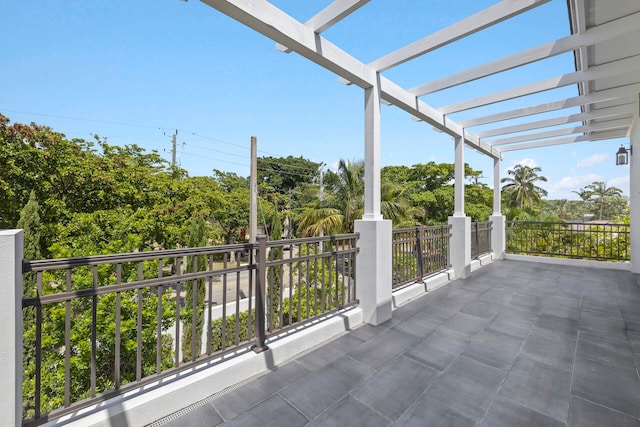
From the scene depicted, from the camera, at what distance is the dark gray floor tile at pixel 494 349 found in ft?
7.38

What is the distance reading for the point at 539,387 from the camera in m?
1.91

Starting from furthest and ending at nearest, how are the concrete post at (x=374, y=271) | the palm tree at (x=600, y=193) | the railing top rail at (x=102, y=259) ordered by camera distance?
1. the palm tree at (x=600, y=193)
2. the concrete post at (x=374, y=271)
3. the railing top rail at (x=102, y=259)

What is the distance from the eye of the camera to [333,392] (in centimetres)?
186

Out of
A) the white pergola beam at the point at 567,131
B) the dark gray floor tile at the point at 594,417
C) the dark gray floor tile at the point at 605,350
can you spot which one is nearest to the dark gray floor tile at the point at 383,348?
the dark gray floor tile at the point at 594,417

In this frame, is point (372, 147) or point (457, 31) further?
point (372, 147)

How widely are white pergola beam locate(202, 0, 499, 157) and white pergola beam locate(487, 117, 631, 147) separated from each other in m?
3.84

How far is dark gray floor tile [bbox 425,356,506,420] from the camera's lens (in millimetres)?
1724

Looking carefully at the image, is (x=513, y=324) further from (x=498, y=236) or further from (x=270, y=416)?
(x=498, y=236)

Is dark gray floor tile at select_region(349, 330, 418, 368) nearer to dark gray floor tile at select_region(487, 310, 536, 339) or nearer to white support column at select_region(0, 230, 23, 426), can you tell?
dark gray floor tile at select_region(487, 310, 536, 339)

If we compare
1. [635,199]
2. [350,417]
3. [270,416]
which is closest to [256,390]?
[270,416]

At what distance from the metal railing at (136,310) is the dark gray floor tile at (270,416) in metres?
A: 0.46

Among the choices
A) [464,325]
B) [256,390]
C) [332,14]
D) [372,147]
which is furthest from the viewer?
[372,147]

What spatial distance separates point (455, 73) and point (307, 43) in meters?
2.29

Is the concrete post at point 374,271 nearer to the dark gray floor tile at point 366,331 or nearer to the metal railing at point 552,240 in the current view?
the dark gray floor tile at point 366,331
